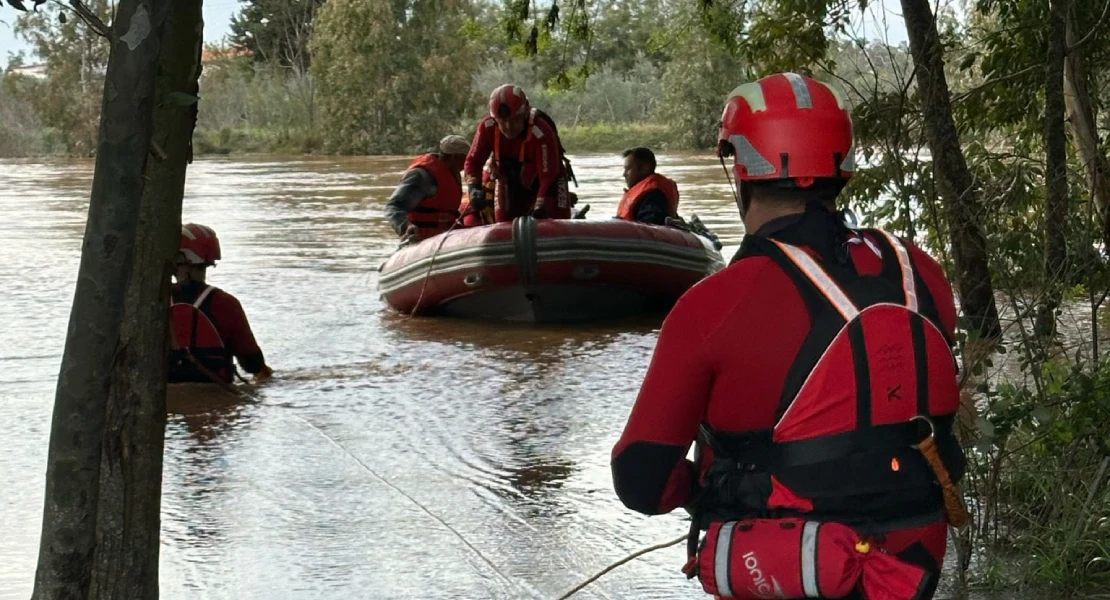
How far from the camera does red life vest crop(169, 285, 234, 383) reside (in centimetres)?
934

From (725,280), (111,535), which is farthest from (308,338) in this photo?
(725,280)

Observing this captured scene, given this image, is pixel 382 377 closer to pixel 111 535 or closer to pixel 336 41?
pixel 111 535

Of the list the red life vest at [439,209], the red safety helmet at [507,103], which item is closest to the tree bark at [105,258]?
the red safety helmet at [507,103]

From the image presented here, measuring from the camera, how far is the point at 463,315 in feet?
46.6

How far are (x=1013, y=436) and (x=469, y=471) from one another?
2628 millimetres

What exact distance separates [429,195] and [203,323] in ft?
18.2

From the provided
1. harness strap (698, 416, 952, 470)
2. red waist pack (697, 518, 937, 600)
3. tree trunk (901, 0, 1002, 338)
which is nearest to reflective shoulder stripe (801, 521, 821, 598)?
red waist pack (697, 518, 937, 600)

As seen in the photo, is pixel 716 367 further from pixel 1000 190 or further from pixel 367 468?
pixel 1000 190

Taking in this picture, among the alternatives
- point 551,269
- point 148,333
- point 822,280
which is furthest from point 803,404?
point 551,269

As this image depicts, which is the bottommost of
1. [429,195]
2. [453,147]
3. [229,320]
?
[229,320]

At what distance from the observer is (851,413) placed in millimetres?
2711

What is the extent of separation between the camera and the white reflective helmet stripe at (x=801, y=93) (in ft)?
9.52

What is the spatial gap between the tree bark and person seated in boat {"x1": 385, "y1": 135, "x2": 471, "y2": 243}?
11.2 m

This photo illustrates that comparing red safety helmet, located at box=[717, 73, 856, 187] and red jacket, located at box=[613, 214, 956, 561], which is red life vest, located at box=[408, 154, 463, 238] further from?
red jacket, located at box=[613, 214, 956, 561]
